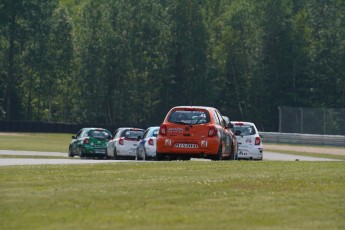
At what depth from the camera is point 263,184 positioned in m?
17.8

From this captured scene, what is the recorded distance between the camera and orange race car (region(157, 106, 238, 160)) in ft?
95.6

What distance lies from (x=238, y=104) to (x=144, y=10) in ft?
36.6

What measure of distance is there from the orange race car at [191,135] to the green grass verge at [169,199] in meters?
7.75

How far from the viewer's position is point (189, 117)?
2950 centimetres

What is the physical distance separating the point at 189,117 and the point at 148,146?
751 centimetres

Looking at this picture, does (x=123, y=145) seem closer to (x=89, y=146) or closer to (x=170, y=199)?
(x=89, y=146)

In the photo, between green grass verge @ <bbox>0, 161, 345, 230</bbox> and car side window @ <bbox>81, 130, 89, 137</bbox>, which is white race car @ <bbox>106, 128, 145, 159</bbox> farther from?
green grass verge @ <bbox>0, 161, 345, 230</bbox>

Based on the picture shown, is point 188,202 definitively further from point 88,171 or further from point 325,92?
point 325,92

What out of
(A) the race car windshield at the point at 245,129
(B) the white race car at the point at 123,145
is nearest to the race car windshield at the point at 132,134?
(B) the white race car at the point at 123,145

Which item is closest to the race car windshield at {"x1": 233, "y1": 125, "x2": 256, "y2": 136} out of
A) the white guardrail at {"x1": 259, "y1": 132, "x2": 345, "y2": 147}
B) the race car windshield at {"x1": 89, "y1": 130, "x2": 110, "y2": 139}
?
the race car windshield at {"x1": 89, "y1": 130, "x2": 110, "y2": 139}

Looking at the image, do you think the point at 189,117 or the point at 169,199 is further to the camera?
the point at 189,117

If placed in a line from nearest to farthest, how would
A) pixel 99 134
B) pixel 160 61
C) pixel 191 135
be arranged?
1. pixel 191 135
2. pixel 99 134
3. pixel 160 61

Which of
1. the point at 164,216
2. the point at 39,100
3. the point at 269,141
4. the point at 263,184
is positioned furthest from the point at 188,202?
the point at 39,100

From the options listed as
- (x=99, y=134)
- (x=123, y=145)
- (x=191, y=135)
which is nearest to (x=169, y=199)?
(x=191, y=135)
